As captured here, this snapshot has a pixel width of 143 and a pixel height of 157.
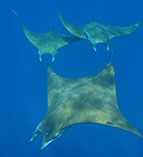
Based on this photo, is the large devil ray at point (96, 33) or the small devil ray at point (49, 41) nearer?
the large devil ray at point (96, 33)

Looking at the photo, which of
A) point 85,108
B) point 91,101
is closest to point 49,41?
point 91,101

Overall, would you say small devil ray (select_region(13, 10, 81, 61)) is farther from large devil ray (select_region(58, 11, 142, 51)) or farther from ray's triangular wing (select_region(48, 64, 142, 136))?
ray's triangular wing (select_region(48, 64, 142, 136))


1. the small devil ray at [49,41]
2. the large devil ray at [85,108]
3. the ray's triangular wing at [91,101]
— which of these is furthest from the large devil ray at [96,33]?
the large devil ray at [85,108]

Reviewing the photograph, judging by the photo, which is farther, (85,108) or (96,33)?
(96,33)

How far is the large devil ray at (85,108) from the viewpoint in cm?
536

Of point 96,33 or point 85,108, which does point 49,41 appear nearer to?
point 96,33

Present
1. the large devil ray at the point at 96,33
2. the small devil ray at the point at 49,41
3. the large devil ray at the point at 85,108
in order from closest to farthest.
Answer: the large devil ray at the point at 85,108 < the large devil ray at the point at 96,33 < the small devil ray at the point at 49,41

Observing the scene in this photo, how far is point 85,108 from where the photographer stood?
19.5ft

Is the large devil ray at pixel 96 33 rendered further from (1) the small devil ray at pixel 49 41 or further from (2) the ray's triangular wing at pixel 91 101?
(2) the ray's triangular wing at pixel 91 101

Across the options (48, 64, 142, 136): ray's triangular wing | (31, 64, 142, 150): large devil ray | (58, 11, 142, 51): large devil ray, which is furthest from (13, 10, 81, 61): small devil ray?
(31, 64, 142, 150): large devil ray

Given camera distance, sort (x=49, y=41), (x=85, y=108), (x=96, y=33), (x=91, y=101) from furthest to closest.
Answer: (x=49, y=41)
(x=96, y=33)
(x=91, y=101)
(x=85, y=108)

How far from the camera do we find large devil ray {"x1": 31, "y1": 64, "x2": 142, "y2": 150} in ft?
17.6

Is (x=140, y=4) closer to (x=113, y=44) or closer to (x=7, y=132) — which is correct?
(x=113, y=44)

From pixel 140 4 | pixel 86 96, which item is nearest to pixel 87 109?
pixel 86 96
